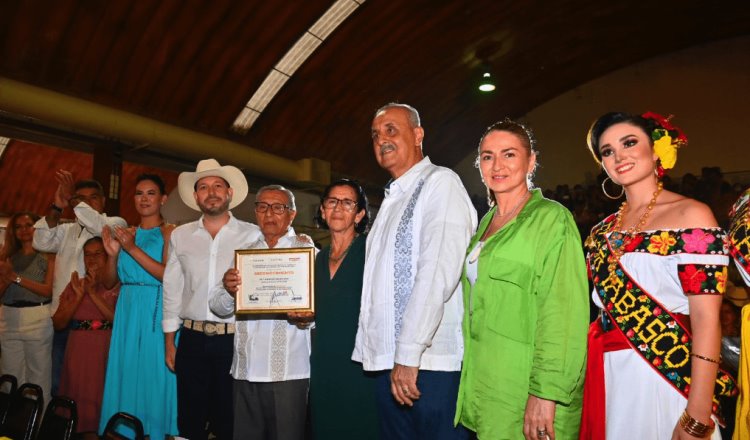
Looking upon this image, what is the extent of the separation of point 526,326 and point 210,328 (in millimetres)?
2098

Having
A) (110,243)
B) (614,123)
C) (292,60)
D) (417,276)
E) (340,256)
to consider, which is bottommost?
(417,276)

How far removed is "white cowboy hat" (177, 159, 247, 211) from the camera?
3.82 meters

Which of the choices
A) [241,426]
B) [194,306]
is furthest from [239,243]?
[241,426]

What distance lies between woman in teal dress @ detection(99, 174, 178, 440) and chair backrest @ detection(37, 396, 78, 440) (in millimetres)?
1076

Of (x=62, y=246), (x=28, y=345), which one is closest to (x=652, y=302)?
(x=62, y=246)

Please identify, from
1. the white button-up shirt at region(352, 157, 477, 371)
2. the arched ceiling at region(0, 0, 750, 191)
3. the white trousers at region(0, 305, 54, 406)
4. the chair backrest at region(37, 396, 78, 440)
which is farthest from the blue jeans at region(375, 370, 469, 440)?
the arched ceiling at region(0, 0, 750, 191)

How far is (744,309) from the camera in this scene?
203 centimetres

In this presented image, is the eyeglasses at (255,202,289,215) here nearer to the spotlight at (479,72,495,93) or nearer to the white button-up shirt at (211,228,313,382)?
the white button-up shirt at (211,228,313,382)

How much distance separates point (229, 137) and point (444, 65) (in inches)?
196

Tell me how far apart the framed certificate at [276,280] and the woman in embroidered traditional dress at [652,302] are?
4.55ft

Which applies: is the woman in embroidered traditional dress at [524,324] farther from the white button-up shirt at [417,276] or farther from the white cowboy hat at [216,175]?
the white cowboy hat at [216,175]

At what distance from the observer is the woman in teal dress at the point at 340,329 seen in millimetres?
2559

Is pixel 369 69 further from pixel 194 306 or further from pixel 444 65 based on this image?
pixel 194 306

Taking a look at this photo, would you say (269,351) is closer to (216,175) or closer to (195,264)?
(195,264)
